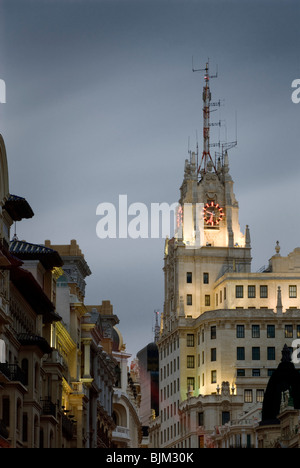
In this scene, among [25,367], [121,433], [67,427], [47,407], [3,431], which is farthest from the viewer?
[121,433]

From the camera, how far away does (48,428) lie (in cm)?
9988

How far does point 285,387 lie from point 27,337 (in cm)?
7714

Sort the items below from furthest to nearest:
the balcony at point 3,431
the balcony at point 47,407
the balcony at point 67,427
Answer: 1. the balcony at point 67,427
2. the balcony at point 47,407
3. the balcony at point 3,431

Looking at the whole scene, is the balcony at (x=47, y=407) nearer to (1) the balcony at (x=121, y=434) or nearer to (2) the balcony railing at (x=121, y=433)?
(1) the balcony at (x=121, y=434)

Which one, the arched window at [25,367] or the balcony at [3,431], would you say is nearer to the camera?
the balcony at [3,431]

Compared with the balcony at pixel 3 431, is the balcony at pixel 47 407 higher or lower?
higher

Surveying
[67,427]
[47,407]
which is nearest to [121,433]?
[67,427]

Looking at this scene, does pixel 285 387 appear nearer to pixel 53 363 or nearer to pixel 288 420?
pixel 288 420

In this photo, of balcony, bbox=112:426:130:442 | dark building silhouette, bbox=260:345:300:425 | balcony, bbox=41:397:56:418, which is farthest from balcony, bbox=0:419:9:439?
balcony, bbox=112:426:130:442

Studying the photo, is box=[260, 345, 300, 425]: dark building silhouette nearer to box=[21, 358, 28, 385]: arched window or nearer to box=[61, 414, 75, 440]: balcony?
box=[61, 414, 75, 440]: balcony

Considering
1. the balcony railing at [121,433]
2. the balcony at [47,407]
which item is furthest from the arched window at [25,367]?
the balcony railing at [121,433]

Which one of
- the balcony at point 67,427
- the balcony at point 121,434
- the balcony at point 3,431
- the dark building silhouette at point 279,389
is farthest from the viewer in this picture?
the balcony at point 121,434

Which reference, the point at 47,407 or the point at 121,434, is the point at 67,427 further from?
the point at 121,434
